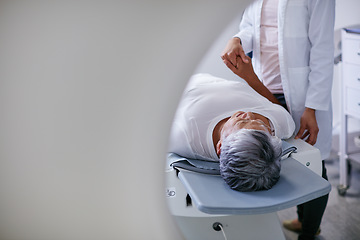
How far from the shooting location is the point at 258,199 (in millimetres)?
1072

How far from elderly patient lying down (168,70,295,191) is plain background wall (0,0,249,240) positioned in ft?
2.56

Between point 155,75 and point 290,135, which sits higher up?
point 155,75

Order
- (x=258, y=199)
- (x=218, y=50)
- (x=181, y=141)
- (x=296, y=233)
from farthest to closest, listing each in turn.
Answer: (x=218, y=50)
(x=296, y=233)
(x=181, y=141)
(x=258, y=199)

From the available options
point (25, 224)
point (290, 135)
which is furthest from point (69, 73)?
point (290, 135)

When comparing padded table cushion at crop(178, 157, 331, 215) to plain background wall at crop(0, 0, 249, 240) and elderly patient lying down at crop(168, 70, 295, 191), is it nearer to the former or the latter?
elderly patient lying down at crop(168, 70, 295, 191)

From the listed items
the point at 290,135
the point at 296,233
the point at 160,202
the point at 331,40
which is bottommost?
the point at 296,233

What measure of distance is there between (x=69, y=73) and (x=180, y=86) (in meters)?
0.12

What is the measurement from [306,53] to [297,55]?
0.05 meters

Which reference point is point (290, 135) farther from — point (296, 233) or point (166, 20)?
point (166, 20)

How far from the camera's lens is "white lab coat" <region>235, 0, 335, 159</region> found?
1381mm

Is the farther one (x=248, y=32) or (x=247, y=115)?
(x=248, y=32)

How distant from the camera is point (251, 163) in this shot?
3.72 ft

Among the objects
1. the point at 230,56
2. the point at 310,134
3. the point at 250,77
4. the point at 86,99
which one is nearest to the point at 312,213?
the point at 310,134

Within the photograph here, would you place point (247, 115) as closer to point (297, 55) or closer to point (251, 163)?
point (251, 163)
